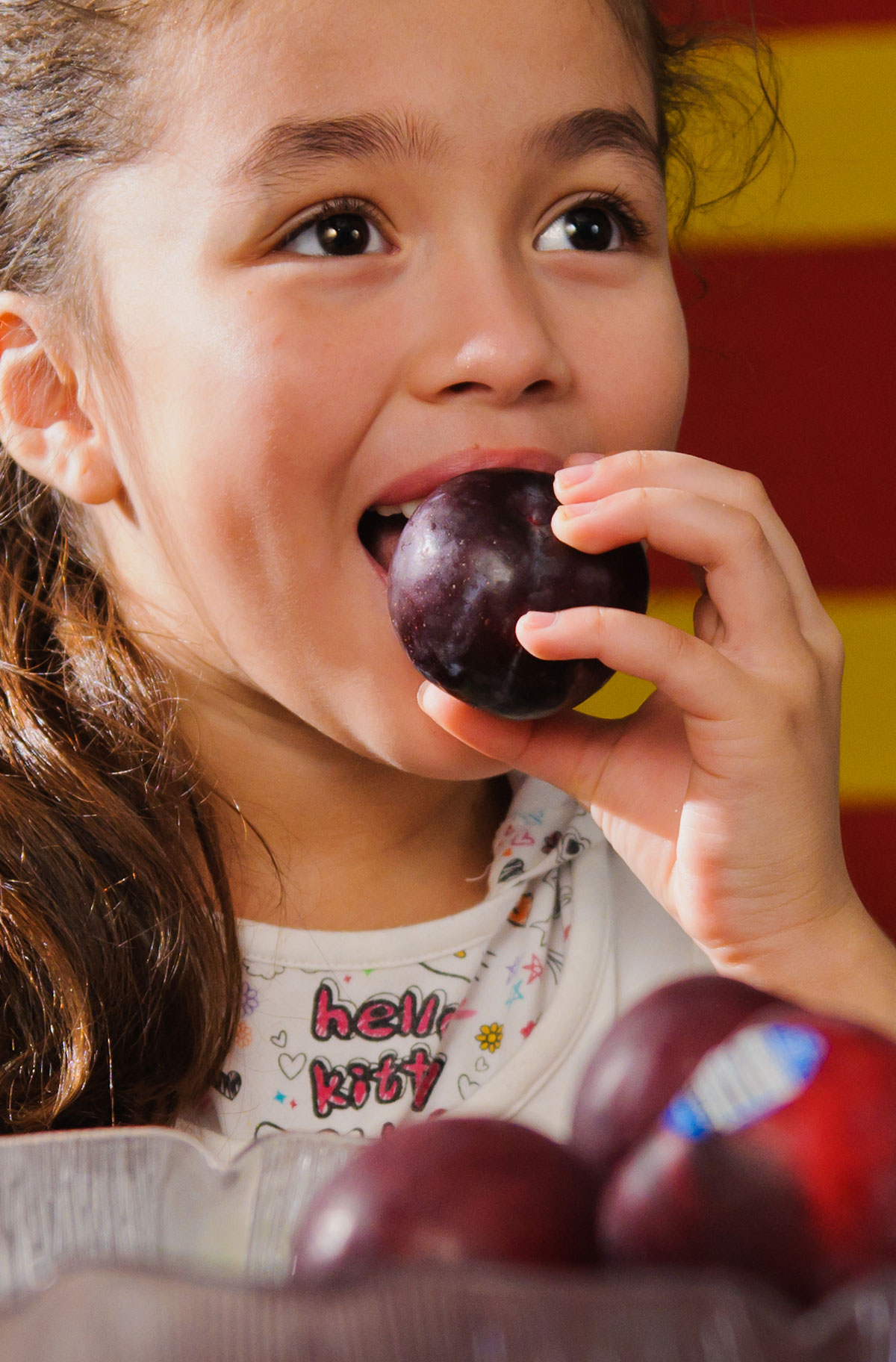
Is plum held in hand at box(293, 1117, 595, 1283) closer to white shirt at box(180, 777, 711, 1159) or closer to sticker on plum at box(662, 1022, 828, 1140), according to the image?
sticker on plum at box(662, 1022, 828, 1140)

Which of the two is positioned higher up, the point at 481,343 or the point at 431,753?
the point at 481,343

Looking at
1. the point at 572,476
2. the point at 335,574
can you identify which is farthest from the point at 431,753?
the point at 572,476

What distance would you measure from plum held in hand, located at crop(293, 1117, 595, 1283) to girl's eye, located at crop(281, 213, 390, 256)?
750 mm

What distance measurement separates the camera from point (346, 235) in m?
1.01

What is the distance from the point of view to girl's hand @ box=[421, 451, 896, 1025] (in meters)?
0.88

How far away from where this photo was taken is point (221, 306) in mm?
1000

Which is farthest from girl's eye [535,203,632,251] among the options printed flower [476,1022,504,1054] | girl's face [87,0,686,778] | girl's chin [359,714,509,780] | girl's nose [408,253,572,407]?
printed flower [476,1022,504,1054]

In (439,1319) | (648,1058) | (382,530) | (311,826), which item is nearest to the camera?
(439,1319)

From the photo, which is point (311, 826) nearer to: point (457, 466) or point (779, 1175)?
point (457, 466)

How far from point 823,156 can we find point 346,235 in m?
0.99

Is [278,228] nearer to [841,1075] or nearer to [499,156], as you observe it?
[499,156]

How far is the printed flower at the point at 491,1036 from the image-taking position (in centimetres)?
122

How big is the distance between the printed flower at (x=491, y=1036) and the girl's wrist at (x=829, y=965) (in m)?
0.29

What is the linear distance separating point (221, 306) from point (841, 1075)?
30.6 inches
